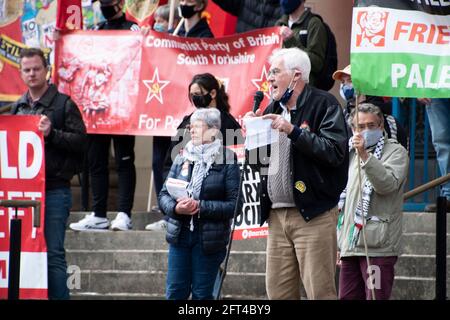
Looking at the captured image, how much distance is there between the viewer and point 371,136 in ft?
33.1

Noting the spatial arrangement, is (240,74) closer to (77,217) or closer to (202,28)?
(202,28)

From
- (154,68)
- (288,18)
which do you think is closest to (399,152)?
(288,18)

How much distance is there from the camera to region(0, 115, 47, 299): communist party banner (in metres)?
10.9

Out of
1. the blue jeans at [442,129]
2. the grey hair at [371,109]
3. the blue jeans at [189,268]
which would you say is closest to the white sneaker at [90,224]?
the blue jeans at [189,268]

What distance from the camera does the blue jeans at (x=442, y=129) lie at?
38.0 ft

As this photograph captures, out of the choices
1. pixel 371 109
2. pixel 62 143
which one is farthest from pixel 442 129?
pixel 62 143

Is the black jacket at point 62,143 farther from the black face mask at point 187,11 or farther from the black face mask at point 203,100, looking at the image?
the black face mask at point 187,11

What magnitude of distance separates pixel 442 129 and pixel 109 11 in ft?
11.8

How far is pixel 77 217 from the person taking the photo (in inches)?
529

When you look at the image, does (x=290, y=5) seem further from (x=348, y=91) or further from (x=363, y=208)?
(x=363, y=208)

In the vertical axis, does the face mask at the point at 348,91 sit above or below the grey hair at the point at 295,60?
below

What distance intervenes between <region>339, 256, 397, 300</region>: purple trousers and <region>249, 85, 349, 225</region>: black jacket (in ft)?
2.86

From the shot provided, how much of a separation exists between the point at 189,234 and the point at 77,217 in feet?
11.3

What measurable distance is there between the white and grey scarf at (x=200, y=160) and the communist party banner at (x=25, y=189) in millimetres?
1387
